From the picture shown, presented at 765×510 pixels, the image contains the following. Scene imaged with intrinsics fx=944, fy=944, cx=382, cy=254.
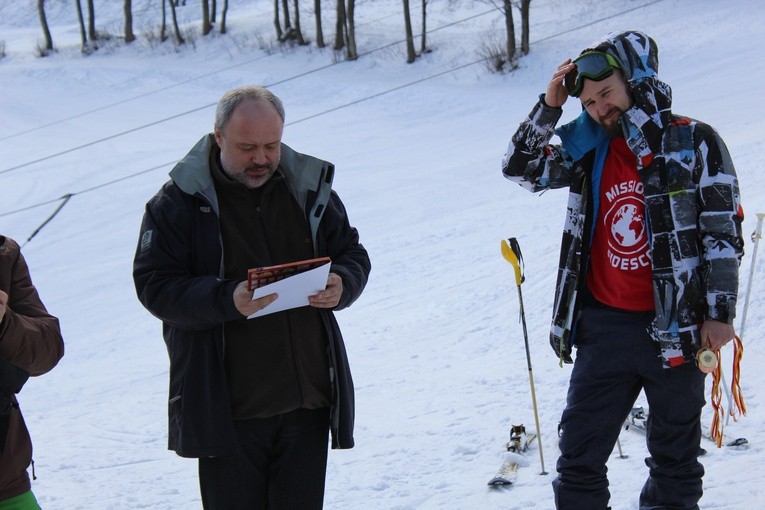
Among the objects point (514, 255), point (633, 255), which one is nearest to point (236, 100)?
point (633, 255)

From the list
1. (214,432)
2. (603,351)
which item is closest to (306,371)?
(214,432)

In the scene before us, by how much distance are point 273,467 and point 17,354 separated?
2.99 ft

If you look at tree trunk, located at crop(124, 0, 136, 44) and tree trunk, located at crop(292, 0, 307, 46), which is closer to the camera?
tree trunk, located at crop(292, 0, 307, 46)

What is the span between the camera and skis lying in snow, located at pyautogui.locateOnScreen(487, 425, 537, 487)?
4630 millimetres

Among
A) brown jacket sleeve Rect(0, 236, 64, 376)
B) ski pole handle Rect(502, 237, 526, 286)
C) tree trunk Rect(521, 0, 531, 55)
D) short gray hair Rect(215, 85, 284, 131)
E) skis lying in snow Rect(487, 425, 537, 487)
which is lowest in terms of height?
tree trunk Rect(521, 0, 531, 55)

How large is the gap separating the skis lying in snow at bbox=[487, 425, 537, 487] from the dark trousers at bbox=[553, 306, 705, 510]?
1.25 m

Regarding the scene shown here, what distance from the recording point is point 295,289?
2.85m

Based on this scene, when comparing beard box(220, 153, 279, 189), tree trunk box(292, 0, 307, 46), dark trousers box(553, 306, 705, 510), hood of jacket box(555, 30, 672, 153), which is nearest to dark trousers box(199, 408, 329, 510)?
beard box(220, 153, 279, 189)

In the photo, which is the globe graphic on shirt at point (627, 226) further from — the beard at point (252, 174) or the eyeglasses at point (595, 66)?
the beard at point (252, 174)

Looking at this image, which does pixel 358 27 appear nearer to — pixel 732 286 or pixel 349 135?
pixel 349 135

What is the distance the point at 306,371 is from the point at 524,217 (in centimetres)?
948

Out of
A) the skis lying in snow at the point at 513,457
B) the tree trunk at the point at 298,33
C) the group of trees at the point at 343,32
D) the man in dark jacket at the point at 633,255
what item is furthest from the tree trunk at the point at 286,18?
Answer: the man in dark jacket at the point at 633,255

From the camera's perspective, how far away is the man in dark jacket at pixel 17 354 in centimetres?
280

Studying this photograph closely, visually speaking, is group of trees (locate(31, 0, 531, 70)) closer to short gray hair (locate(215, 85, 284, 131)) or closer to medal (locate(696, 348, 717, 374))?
medal (locate(696, 348, 717, 374))
